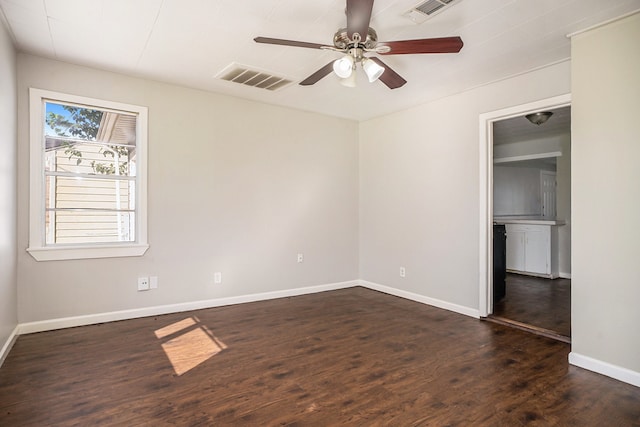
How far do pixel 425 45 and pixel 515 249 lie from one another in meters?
5.39

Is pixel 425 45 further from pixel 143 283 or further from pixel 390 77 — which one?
pixel 143 283

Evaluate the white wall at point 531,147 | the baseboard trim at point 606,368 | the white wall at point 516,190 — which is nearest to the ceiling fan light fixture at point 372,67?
the baseboard trim at point 606,368

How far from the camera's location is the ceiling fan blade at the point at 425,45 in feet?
7.25

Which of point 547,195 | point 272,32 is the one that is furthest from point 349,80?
point 547,195

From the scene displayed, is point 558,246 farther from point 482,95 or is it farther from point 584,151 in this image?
point 584,151

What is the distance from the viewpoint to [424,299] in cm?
448

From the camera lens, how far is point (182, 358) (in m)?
2.80

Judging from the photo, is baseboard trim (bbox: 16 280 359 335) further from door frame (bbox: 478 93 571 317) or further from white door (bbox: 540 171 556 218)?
white door (bbox: 540 171 556 218)

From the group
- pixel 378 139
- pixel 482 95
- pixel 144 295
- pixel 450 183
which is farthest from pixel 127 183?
pixel 482 95

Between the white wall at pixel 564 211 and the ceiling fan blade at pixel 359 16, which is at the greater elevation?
the ceiling fan blade at pixel 359 16

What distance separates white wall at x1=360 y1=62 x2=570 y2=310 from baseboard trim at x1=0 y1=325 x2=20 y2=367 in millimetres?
4022

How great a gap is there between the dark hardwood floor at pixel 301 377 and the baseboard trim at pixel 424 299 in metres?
0.21

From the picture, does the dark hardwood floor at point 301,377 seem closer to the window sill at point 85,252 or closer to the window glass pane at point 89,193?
the window sill at point 85,252

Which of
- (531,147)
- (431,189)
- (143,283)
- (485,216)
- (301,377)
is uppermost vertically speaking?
(531,147)
